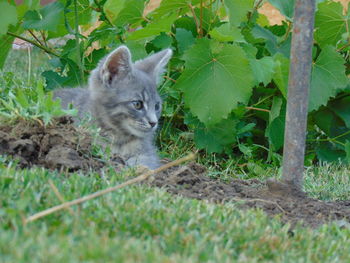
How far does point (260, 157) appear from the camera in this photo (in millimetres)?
5434

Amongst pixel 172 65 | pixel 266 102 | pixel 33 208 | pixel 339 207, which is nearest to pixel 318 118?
pixel 266 102

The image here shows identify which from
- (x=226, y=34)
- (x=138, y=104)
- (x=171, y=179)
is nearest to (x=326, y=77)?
(x=226, y=34)

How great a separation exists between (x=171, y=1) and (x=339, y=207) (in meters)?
2.07

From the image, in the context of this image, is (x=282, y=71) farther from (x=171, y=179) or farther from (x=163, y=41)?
(x=171, y=179)

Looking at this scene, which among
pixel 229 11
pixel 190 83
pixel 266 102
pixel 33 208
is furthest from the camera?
pixel 266 102

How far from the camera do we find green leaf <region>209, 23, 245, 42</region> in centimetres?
444

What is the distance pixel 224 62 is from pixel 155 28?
2.07 ft

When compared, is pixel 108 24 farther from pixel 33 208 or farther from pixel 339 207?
pixel 33 208

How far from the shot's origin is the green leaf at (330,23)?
5020 millimetres

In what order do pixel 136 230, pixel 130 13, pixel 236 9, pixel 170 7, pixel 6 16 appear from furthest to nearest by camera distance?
pixel 130 13
pixel 170 7
pixel 236 9
pixel 6 16
pixel 136 230

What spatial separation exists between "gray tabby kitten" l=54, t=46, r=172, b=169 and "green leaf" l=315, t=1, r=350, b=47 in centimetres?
127

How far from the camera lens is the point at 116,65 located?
4.71 m

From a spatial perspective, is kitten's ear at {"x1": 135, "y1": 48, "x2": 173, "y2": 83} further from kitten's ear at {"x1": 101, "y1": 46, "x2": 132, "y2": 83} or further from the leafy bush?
kitten's ear at {"x1": 101, "y1": 46, "x2": 132, "y2": 83}

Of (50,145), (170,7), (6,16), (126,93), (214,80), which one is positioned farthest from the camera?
(170,7)
